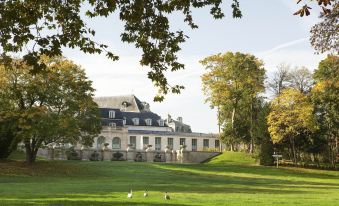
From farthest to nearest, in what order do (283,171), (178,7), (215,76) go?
(215,76) < (283,171) < (178,7)

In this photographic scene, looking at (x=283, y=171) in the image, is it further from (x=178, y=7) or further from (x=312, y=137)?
(x=178, y=7)

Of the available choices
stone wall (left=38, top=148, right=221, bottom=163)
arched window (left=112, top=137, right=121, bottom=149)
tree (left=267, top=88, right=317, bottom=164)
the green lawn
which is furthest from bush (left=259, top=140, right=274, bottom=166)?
arched window (left=112, top=137, right=121, bottom=149)

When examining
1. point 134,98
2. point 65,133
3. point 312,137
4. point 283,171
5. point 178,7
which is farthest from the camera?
point 134,98

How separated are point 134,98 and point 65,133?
68.4 metres

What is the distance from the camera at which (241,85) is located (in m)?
69.8

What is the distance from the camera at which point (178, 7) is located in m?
11.5

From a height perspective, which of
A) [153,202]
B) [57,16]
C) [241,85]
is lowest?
[153,202]

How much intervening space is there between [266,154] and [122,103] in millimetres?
52540

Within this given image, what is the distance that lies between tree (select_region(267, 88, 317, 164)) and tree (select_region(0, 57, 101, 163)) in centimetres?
2293

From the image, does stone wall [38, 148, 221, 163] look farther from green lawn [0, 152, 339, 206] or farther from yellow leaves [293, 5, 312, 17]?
yellow leaves [293, 5, 312, 17]

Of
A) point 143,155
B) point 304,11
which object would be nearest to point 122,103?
point 143,155

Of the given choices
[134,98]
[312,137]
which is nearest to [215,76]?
[312,137]

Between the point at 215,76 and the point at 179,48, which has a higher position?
the point at 215,76

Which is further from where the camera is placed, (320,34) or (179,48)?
(320,34)
